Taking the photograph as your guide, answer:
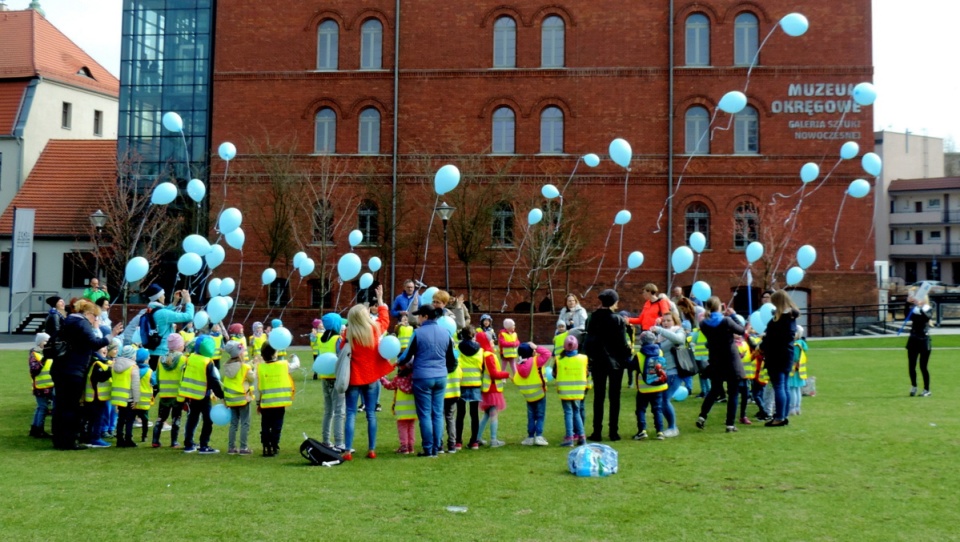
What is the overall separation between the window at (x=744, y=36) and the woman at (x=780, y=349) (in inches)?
980

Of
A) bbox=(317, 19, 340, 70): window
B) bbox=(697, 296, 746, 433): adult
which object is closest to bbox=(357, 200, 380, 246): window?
bbox=(317, 19, 340, 70): window

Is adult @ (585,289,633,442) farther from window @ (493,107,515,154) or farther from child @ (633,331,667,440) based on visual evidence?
window @ (493,107,515,154)

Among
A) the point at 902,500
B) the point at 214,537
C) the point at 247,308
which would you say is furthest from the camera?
the point at 247,308

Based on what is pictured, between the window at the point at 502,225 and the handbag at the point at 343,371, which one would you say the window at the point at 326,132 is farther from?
the handbag at the point at 343,371

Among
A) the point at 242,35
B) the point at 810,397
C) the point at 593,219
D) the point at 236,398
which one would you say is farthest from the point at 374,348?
the point at 242,35

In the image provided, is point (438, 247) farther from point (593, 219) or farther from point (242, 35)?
point (242, 35)

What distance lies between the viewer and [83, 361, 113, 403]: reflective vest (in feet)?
34.2

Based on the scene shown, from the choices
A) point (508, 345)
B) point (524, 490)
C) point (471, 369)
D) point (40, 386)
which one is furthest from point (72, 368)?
point (508, 345)

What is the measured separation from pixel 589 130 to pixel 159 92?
1882 centimetres

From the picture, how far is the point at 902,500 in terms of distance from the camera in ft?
23.9

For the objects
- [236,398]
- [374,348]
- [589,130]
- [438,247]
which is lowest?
[236,398]

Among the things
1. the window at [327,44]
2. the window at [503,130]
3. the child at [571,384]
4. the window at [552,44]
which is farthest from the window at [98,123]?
the child at [571,384]

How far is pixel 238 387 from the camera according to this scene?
384 inches

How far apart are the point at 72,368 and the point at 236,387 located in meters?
2.13
